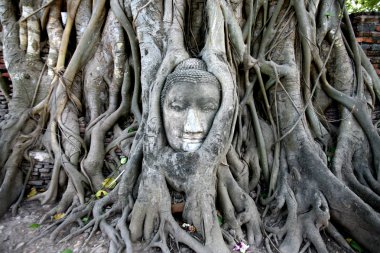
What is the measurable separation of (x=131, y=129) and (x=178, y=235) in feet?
4.54

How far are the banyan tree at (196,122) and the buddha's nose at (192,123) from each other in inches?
0.4

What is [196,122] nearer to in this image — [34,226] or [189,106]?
[189,106]

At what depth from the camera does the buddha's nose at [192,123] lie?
202 centimetres

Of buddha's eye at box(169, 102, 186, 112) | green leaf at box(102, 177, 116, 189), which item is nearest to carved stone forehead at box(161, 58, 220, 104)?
buddha's eye at box(169, 102, 186, 112)

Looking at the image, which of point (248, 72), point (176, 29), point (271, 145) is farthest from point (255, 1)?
point (271, 145)

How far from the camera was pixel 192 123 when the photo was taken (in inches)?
79.8

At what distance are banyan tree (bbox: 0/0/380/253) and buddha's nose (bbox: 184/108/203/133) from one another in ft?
0.04

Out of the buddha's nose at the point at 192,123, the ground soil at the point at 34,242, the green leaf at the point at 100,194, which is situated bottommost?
the ground soil at the point at 34,242

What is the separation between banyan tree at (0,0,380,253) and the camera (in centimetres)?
204

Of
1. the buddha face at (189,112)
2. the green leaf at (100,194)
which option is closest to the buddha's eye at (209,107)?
the buddha face at (189,112)

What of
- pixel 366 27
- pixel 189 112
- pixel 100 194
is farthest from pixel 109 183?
pixel 366 27

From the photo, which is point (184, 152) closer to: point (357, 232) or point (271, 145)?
point (271, 145)

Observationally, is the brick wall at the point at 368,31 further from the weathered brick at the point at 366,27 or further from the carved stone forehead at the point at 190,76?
the carved stone forehead at the point at 190,76

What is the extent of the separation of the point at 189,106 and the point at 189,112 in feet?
0.17
